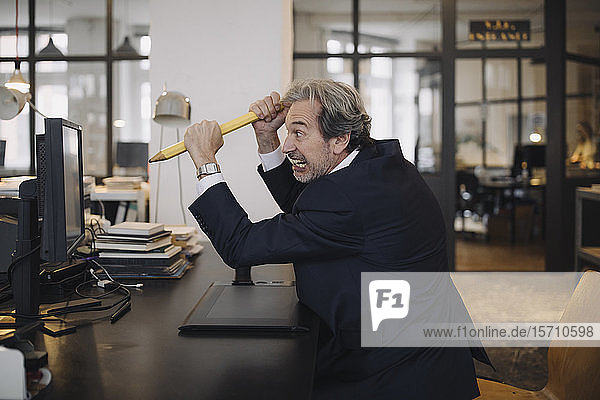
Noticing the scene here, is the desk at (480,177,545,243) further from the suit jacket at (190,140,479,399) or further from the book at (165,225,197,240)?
the suit jacket at (190,140,479,399)

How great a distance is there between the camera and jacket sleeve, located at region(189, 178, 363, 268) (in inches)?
63.5

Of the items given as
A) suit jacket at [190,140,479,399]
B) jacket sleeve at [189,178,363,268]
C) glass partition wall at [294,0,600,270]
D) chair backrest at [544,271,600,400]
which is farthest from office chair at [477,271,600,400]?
glass partition wall at [294,0,600,270]

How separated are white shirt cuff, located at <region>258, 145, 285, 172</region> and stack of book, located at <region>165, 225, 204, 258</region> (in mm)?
530

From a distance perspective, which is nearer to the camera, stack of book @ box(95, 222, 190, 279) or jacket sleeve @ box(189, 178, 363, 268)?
jacket sleeve @ box(189, 178, 363, 268)

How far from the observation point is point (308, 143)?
1.85 meters

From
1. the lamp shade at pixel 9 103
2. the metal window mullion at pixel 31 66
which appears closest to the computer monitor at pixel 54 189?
the lamp shade at pixel 9 103

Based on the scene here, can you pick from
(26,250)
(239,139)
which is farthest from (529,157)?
(26,250)

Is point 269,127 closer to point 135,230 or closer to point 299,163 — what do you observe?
point 299,163

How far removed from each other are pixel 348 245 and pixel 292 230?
157 millimetres

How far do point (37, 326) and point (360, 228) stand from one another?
816 millimetres

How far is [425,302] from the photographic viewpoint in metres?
1.81

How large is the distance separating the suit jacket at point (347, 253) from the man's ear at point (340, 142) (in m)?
0.16

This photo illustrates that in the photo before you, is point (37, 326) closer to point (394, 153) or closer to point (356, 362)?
point (356, 362)

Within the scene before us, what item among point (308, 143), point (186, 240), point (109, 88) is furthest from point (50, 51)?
point (308, 143)
